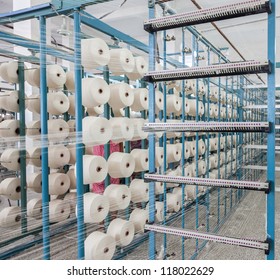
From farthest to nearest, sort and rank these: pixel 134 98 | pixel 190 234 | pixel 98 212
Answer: pixel 134 98
pixel 98 212
pixel 190 234

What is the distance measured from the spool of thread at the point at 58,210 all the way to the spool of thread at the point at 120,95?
1.26 metres

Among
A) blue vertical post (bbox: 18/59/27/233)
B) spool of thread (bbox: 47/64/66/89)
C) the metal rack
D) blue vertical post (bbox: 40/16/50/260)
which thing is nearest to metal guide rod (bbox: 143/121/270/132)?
the metal rack

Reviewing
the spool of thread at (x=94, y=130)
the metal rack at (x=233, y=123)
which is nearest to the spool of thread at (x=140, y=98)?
the spool of thread at (x=94, y=130)

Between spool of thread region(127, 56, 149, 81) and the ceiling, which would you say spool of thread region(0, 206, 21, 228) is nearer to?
spool of thread region(127, 56, 149, 81)

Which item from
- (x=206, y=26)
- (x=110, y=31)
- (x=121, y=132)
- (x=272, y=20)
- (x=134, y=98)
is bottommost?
(x=121, y=132)

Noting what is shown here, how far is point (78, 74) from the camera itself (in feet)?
6.41

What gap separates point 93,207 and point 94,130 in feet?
1.79

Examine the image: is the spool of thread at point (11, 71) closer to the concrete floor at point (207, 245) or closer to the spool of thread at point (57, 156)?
the spool of thread at point (57, 156)

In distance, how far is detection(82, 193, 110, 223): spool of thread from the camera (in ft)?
6.86

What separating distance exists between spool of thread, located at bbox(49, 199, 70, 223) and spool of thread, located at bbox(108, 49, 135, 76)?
1.52 meters

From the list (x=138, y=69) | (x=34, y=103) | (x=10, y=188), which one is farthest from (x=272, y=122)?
(x=10, y=188)
